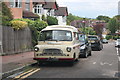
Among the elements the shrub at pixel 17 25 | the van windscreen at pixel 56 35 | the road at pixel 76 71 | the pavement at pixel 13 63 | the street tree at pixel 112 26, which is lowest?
the road at pixel 76 71

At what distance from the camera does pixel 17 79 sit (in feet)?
31.0

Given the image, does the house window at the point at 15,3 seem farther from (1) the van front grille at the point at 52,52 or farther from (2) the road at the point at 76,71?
(1) the van front grille at the point at 52,52

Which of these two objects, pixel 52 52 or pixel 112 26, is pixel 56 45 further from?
pixel 112 26

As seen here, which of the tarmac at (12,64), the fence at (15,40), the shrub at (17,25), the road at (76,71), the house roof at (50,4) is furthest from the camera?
the house roof at (50,4)

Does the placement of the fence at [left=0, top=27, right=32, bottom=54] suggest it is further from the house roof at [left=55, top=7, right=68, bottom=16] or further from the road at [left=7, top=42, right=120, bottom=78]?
the house roof at [left=55, top=7, right=68, bottom=16]

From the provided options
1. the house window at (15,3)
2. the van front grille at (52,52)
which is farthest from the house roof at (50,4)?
the van front grille at (52,52)

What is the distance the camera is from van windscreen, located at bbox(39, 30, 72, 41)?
46.3 ft

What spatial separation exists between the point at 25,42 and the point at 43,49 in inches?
410

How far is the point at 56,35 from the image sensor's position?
562 inches

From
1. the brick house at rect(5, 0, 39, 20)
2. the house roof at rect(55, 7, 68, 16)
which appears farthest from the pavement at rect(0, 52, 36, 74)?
the house roof at rect(55, 7, 68, 16)

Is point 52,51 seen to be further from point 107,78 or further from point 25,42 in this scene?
point 25,42

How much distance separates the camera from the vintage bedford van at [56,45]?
1309 cm

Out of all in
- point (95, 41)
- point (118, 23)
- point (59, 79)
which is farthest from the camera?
point (118, 23)

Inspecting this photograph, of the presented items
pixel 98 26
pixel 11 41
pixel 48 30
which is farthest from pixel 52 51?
pixel 98 26
